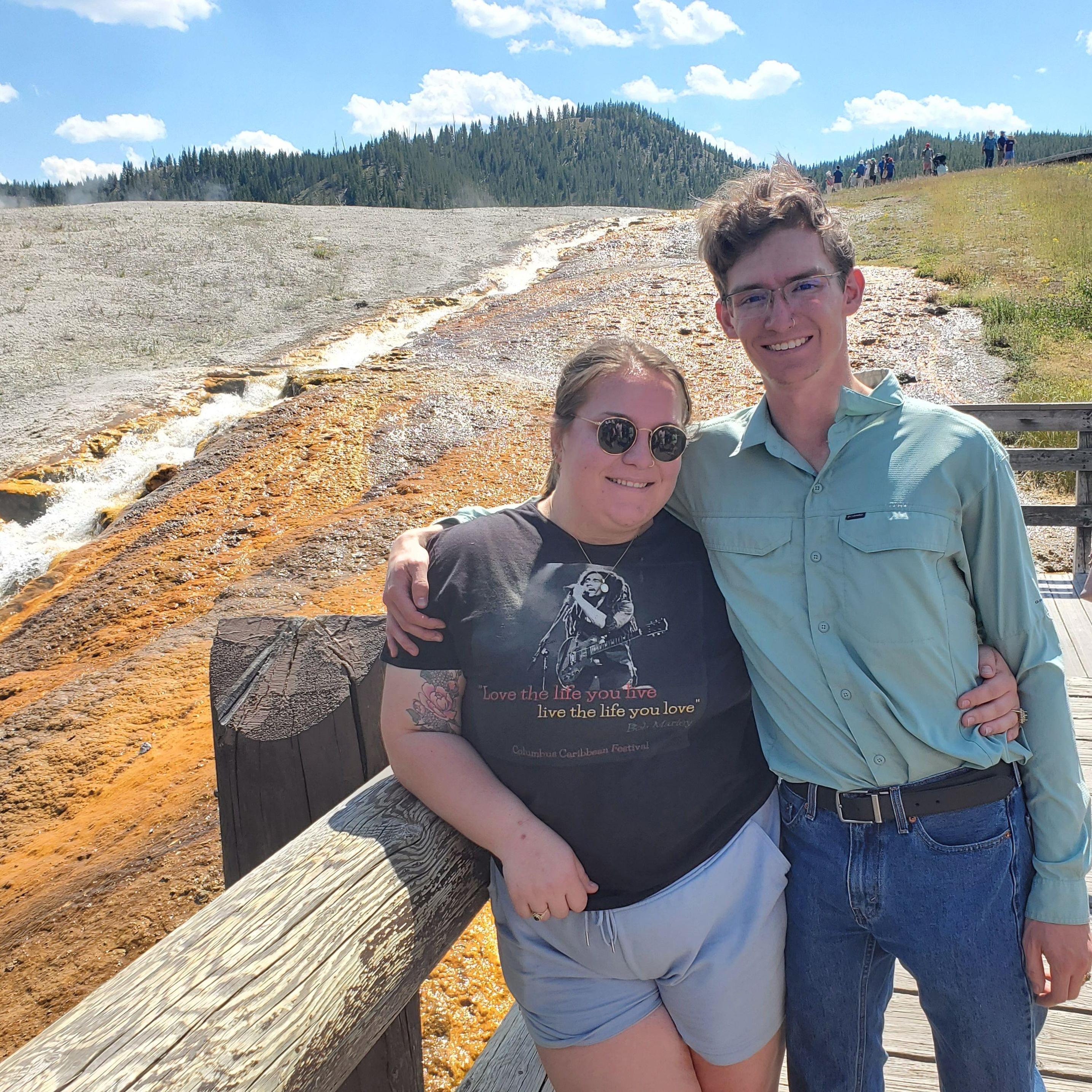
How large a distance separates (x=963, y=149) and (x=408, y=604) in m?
100

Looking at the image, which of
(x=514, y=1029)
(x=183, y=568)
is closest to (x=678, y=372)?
(x=514, y=1029)

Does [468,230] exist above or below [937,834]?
above

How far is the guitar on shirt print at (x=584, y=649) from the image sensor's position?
5.55ft

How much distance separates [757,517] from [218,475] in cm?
993

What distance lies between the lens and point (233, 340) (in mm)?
16031

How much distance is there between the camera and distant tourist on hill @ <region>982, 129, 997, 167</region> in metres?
37.8

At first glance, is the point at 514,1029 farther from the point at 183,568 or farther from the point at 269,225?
the point at 269,225

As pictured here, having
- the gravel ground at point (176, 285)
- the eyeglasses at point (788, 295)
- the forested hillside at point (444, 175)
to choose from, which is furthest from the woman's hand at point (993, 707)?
the forested hillside at point (444, 175)

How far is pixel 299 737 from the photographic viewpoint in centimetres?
188

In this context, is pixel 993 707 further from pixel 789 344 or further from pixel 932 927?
pixel 789 344

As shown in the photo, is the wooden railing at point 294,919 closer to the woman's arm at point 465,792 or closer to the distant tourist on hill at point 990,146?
the woman's arm at point 465,792

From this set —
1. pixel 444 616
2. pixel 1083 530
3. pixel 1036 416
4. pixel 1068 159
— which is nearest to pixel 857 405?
pixel 444 616

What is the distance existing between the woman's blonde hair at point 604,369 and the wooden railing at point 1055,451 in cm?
413

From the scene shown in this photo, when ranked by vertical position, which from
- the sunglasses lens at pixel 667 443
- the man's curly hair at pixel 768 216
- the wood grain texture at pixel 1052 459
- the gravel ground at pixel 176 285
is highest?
the gravel ground at pixel 176 285
